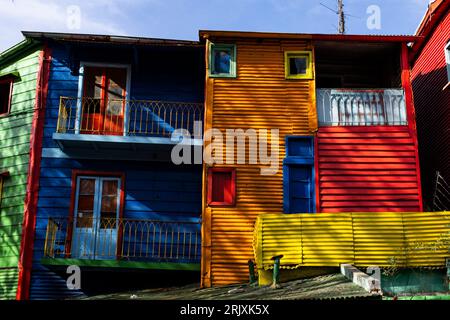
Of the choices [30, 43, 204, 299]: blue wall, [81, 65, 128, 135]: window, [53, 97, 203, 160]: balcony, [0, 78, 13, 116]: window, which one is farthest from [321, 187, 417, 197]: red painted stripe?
[0, 78, 13, 116]: window

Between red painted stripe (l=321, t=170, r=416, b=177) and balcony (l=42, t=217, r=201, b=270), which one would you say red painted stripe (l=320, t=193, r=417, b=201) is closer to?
red painted stripe (l=321, t=170, r=416, b=177)

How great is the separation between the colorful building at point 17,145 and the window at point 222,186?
5.17 metres

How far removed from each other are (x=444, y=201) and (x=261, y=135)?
5.96m

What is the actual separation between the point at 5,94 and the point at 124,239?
6457mm

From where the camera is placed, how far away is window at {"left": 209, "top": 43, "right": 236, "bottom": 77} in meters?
17.4

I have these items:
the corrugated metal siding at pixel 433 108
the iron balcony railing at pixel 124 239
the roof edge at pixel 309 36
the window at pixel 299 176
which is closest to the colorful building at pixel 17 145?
the iron balcony railing at pixel 124 239

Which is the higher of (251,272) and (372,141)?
(372,141)

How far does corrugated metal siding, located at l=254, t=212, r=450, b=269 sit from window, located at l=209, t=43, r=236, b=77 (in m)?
5.14

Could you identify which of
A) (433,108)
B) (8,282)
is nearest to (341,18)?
(433,108)

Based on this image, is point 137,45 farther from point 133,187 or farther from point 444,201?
point 444,201

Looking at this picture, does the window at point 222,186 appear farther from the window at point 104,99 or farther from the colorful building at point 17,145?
the colorful building at point 17,145

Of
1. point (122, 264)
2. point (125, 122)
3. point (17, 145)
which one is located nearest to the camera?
point (122, 264)

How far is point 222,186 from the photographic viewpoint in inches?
650

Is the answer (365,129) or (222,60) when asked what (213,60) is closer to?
(222,60)
